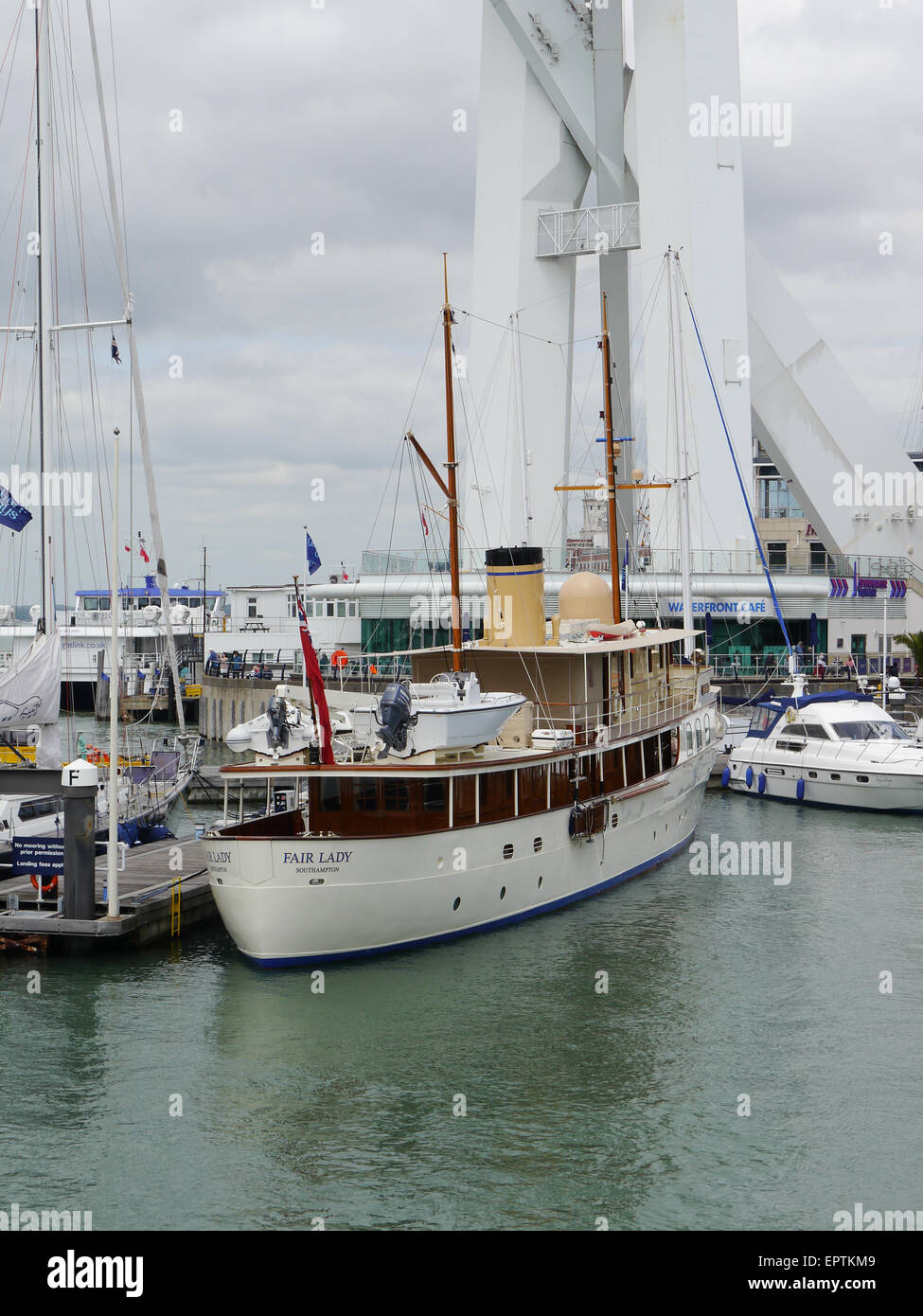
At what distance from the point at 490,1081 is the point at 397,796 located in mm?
6127

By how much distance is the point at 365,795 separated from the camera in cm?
2119

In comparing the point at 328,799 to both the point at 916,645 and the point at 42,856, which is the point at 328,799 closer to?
the point at 42,856

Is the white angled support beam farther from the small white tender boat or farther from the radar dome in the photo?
the small white tender boat

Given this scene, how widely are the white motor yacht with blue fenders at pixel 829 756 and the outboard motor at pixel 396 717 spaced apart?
19.3 metres

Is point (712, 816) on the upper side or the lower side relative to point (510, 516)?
lower

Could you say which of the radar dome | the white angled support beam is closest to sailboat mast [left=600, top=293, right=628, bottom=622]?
the radar dome

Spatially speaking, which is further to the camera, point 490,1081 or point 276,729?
point 276,729

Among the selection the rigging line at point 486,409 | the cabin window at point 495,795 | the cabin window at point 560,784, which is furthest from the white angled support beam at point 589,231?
the cabin window at point 495,795

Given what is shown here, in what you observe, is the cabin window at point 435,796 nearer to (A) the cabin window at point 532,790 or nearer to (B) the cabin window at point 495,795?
(B) the cabin window at point 495,795

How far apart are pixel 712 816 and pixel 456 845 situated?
54.6ft

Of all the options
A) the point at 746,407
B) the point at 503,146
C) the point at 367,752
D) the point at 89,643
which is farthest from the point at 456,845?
the point at 89,643

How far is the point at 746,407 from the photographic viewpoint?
57.8 meters

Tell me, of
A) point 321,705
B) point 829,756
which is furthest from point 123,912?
point 829,756
